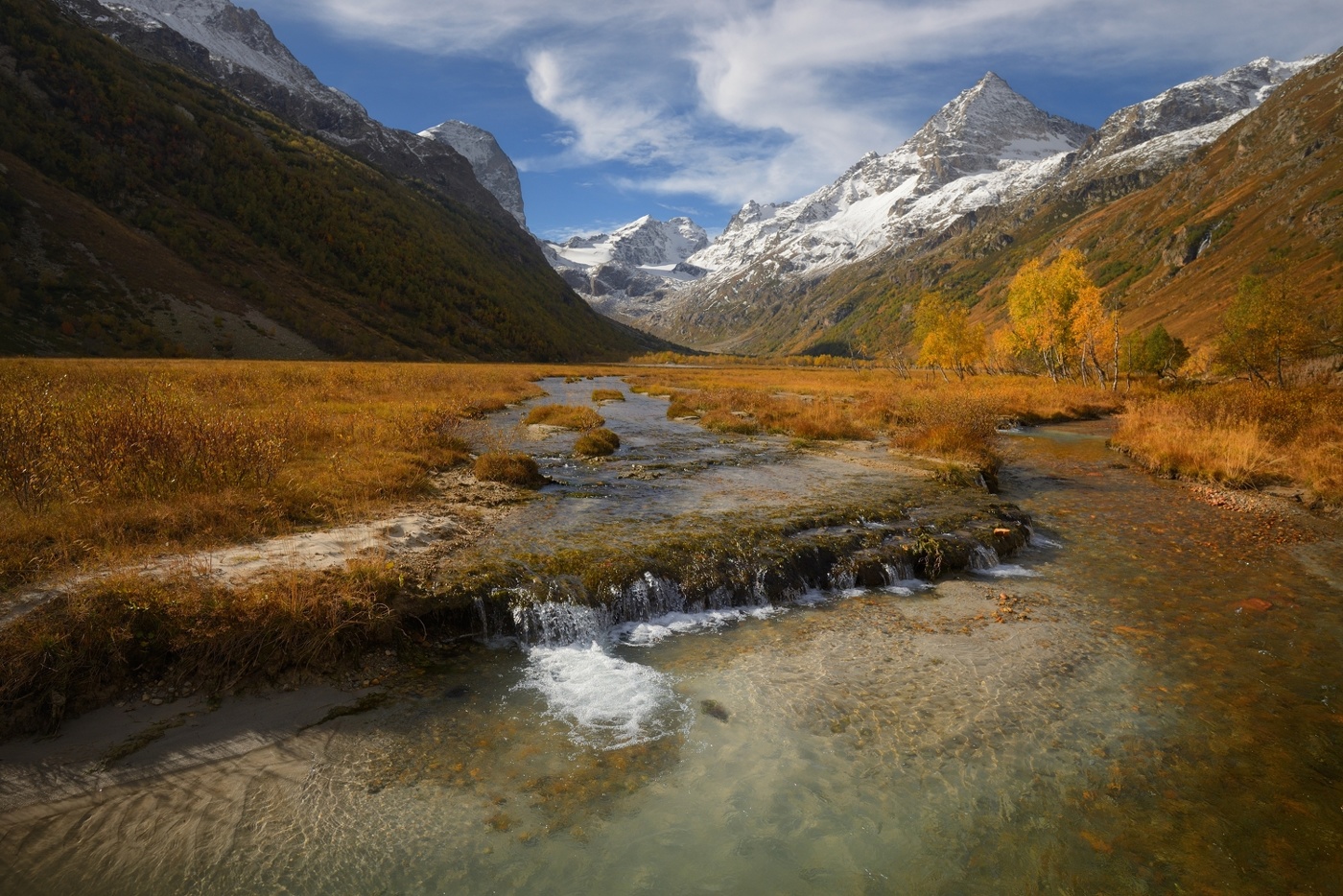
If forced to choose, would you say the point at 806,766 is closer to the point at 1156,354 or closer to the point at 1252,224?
the point at 1156,354

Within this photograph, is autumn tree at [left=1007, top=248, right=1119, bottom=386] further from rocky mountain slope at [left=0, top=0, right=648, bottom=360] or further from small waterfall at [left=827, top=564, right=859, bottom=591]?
rocky mountain slope at [left=0, top=0, right=648, bottom=360]

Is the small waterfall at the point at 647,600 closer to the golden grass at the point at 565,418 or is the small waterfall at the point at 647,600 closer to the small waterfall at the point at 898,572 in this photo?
the small waterfall at the point at 898,572

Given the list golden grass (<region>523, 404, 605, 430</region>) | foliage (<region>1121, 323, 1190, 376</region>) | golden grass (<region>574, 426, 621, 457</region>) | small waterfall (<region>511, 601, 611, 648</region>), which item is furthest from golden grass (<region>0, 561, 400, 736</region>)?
foliage (<region>1121, 323, 1190, 376</region>)

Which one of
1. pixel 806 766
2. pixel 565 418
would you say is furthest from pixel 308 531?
pixel 565 418

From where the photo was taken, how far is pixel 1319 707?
8148 mm

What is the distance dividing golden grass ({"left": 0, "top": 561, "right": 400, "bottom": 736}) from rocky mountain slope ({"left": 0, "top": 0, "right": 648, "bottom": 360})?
57.4 meters

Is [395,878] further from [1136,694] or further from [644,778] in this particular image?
[1136,694]

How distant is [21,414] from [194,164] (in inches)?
4432

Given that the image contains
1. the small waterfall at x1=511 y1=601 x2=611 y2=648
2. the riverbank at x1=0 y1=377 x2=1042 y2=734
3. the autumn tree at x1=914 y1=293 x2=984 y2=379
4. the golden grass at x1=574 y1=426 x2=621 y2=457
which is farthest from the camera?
the autumn tree at x1=914 y1=293 x2=984 y2=379

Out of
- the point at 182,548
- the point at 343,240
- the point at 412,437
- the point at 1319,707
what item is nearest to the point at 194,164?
the point at 343,240

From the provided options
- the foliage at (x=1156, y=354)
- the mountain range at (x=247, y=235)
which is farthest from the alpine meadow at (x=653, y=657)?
the foliage at (x=1156, y=354)

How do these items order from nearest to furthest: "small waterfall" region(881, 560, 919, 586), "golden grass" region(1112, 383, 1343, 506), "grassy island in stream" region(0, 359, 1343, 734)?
"grassy island in stream" region(0, 359, 1343, 734) < "small waterfall" region(881, 560, 919, 586) < "golden grass" region(1112, 383, 1343, 506)

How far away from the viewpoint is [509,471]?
1827cm

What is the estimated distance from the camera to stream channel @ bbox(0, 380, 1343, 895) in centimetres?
555
